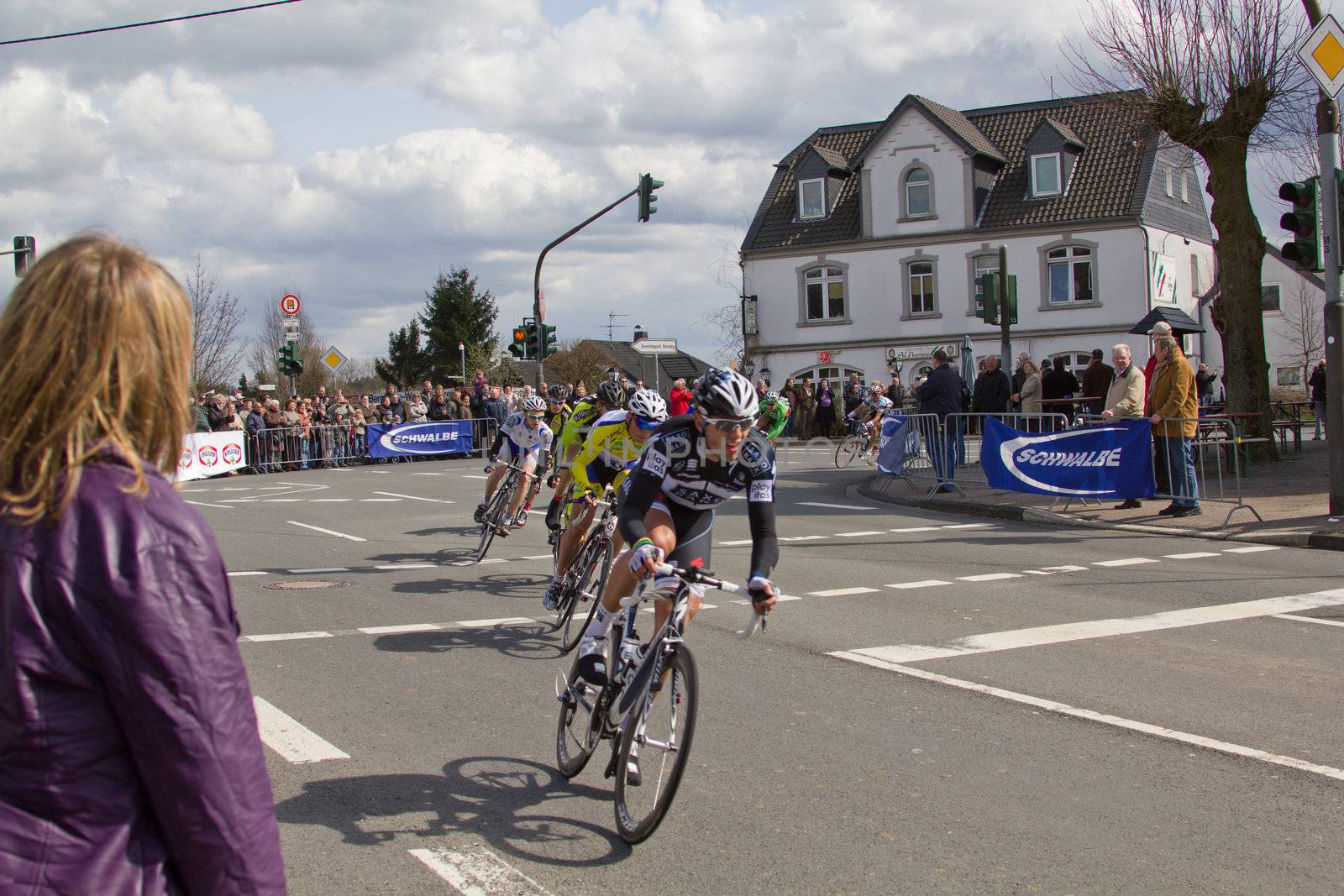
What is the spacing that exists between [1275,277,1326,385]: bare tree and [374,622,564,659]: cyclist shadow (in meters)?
50.3

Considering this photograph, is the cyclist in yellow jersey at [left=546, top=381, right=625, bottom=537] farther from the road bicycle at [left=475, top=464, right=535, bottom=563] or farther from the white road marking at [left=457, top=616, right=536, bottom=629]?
the road bicycle at [left=475, top=464, right=535, bottom=563]

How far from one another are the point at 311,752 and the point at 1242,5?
1940 cm

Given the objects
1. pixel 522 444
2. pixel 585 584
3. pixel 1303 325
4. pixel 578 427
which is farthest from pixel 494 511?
pixel 1303 325

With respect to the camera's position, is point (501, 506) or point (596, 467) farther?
point (501, 506)

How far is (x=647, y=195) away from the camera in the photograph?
96.5ft

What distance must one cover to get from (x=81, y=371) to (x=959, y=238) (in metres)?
44.9

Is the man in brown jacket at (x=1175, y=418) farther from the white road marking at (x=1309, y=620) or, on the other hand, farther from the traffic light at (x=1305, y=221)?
the white road marking at (x=1309, y=620)

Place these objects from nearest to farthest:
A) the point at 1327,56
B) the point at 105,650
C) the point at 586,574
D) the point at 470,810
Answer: the point at 105,650 < the point at 470,810 < the point at 586,574 < the point at 1327,56

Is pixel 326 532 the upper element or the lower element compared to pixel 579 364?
lower

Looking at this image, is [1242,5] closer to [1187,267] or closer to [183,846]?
[183,846]

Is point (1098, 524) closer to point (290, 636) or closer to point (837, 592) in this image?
point (837, 592)

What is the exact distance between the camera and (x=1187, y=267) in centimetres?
4666

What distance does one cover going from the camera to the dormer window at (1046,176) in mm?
44088

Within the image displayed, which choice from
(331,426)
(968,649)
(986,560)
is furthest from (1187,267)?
(968,649)
